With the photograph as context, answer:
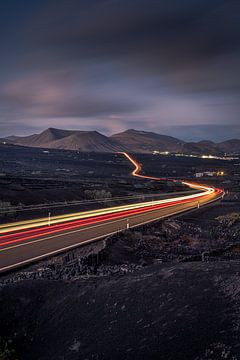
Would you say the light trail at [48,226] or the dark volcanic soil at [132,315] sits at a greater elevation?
the dark volcanic soil at [132,315]

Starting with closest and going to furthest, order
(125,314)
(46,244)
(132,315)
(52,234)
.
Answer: (132,315) < (125,314) < (46,244) < (52,234)

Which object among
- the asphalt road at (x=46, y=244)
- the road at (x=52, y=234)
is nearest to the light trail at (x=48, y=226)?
the road at (x=52, y=234)

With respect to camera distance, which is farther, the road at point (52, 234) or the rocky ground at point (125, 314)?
the road at point (52, 234)

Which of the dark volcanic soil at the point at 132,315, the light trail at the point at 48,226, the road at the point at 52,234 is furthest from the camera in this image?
the light trail at the point at 48,226

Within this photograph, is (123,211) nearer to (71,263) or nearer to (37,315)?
(71,263)

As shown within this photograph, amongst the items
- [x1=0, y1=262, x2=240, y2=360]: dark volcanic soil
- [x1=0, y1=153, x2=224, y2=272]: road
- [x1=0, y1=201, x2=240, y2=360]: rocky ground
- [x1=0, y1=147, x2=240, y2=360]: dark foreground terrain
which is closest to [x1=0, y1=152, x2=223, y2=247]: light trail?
[x1=0, y1=153, x2=224, y2=272]: road

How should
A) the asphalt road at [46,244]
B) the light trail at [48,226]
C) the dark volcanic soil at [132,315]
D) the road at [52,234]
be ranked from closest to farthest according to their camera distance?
the dark volcanic soil at [132,315] → the asphalt road at [46,244] → the road at [52,234] → the light trail at [48,226]

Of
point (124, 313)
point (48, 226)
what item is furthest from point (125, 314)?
point (48, 226)

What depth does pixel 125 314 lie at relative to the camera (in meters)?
8.38

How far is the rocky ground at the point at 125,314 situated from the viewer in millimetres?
6672

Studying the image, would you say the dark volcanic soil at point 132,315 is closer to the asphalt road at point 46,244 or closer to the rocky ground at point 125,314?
the rocky ground at point 125,314

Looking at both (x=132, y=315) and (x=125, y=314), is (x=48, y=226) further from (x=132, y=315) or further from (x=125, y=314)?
(x=132, y=315)

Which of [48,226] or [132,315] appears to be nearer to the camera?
[132,315]

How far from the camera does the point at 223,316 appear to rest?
7.01 metres
